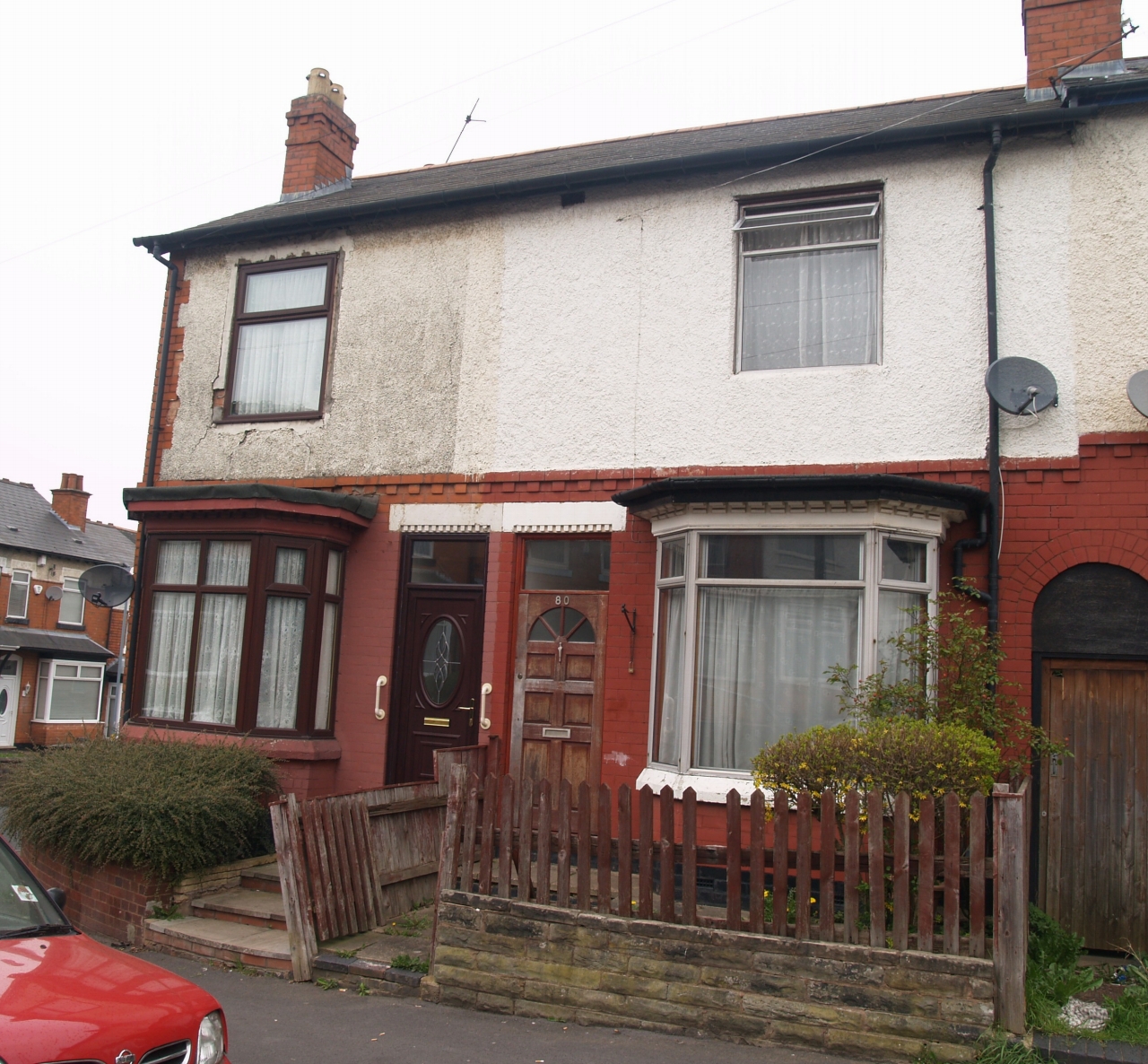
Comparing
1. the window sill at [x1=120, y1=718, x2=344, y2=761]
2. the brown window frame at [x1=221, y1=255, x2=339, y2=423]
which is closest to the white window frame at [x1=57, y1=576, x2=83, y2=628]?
the brown window frame at [x1=221, y1=255, x2=339, y2=423]

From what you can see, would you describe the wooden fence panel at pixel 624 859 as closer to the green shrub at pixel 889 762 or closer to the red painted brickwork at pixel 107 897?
the green shrub at pixel 889 762

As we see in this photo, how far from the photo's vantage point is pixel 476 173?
11359 mm

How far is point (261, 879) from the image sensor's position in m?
8.06

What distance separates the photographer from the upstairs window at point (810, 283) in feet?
27.5

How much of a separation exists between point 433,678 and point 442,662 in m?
0.18

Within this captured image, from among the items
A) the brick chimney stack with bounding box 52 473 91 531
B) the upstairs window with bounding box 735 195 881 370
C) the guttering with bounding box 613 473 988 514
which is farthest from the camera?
the brick chimney stack with bounding box 52 473 91 531

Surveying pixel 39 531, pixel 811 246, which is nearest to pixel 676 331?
pixel 811 246

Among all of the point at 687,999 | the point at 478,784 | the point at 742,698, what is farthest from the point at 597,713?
the point at 687,999

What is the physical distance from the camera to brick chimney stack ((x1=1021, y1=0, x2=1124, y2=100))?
27.4 feet

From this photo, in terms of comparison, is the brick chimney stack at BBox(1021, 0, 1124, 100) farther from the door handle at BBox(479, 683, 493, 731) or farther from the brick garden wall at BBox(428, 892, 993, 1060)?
the brick garden wall at BBox(428, 892, 993, 1060)

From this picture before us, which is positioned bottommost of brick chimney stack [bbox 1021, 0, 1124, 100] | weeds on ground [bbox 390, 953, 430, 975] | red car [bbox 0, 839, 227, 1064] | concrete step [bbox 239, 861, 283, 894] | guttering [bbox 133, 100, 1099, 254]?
weeds on ground [bbox 390, 953, 430, 975]

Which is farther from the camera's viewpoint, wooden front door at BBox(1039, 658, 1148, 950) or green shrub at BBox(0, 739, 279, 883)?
green shrub at BBox(0, 739, 279, 883)

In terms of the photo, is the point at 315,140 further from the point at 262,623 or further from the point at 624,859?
the point at 624,859

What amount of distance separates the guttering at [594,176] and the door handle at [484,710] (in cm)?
453
